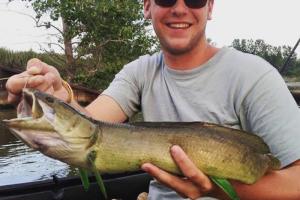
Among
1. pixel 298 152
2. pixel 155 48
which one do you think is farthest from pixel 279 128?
pixel 155 48

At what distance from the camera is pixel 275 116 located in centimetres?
290

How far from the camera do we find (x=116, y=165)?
2496 mm

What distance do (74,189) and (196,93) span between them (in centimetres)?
229

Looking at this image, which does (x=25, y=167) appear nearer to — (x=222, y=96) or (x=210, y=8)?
(x=210, y=8)

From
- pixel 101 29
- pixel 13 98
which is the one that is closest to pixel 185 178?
pixel 13 98

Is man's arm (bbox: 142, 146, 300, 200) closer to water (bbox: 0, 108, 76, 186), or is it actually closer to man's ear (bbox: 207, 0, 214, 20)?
man's ear (bbox: 207, 0, 214, 20)

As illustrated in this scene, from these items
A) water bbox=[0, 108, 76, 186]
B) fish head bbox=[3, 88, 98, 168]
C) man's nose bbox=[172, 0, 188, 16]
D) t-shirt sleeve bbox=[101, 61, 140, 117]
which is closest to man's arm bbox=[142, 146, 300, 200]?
fish head bbox=[3, 88, 98, 168]

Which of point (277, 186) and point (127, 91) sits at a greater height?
point (127, 91)

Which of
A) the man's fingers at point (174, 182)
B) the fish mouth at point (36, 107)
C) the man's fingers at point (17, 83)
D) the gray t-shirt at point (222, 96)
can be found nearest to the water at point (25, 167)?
the gray t-shirt at point (222, 96)

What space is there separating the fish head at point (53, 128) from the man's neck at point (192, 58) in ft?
3.61

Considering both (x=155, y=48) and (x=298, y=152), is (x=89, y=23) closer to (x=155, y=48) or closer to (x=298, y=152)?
(x=155, y=48)

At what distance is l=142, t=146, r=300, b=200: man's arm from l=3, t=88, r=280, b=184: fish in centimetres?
5

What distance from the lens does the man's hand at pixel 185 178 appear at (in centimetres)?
250

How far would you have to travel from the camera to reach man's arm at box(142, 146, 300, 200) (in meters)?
2.59
